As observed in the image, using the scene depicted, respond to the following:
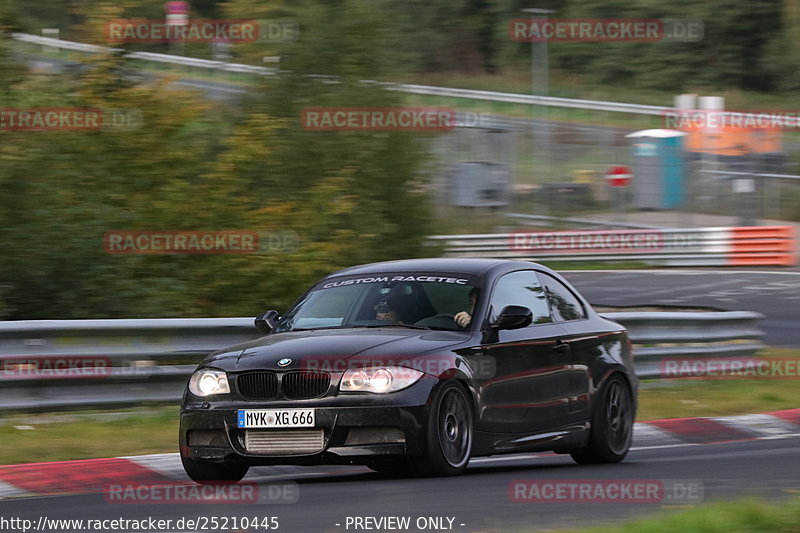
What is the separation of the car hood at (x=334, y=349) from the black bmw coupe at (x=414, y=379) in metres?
0.01

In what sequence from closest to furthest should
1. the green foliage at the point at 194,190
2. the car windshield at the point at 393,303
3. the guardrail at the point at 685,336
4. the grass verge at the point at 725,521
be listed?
the grass verge at the point at 725,521, the car windshield at the point at 393,303, the guardrail at the point at 685,336, the green foliage at the point at 194,190

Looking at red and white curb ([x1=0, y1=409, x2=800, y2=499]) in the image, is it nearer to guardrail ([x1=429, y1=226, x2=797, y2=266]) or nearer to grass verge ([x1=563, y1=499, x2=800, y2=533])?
grass verge ([x1=563, y1=499, x2=800, y2=533])

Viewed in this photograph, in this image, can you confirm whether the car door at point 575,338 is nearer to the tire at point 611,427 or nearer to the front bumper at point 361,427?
the tire at point 611,427

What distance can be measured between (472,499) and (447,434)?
1079 millimetres

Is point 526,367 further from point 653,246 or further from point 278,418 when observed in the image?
point 653,246

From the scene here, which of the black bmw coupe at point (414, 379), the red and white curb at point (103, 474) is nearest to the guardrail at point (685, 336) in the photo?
the red and white curb at point (103, 474)

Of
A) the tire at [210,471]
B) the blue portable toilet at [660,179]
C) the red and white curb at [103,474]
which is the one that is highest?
the blue portable toilet at [660,179]

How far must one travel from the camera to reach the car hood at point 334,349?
862 centimetres

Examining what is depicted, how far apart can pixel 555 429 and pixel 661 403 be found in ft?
16.6

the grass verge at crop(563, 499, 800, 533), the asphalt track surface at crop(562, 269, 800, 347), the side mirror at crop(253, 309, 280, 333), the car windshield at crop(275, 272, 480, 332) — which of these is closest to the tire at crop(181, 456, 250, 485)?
the car windshield at crop(275, 272, 480, 332)

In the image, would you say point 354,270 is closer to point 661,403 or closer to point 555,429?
point 555,429

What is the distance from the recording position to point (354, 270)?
10164 mm

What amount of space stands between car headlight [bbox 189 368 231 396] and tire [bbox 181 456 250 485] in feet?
1.32

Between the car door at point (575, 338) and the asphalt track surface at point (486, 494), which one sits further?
the car door at point (575, 338)
